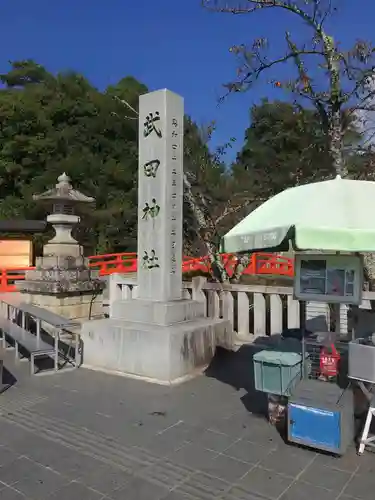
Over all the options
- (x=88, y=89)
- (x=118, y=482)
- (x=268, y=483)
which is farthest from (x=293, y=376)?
(x=88, y=89)

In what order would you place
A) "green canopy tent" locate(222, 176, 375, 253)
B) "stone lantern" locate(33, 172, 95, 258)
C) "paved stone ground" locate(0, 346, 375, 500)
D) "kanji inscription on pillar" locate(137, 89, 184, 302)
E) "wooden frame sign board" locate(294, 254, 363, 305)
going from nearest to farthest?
"paved stone ground" locate(0, 346, 375, 500)
"green canopy tent" locate(222, 176, 375, 253)
"wooden frame sign board" locate(294, 254, 363, 305)
"kanji inscription on pillar" locate(137, 89, 184, 302)
"stone lantern" locate(33, 172, 95, 258)

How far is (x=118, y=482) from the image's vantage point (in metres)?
3.44

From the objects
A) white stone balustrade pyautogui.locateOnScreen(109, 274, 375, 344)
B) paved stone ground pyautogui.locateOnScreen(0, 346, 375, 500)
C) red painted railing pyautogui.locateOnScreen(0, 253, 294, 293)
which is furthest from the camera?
red painted railing pyautogui.locateOnScreen(0, 253, 294, 293)

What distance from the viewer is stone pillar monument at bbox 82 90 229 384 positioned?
20.7ft

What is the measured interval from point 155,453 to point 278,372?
4.46ft

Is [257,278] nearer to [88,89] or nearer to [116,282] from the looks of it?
[116,282]

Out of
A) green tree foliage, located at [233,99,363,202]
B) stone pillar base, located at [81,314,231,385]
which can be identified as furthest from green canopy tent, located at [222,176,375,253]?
green tree foliage, located at [233,99,363,202]

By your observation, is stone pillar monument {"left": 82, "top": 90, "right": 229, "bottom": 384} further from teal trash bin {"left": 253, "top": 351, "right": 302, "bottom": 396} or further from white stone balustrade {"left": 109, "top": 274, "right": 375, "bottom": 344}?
teal trash bin {"left": 253, "top": 351, "right": 302, "bottom": 396}

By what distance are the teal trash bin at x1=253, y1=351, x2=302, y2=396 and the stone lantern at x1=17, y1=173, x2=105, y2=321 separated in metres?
7.26

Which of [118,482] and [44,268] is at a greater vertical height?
[44,268]

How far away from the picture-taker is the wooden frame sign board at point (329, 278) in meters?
4.09

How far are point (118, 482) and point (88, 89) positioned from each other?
27883 millimetres

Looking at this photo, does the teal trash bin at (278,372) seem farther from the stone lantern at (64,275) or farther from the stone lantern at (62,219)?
the stone lantern at (62,219)

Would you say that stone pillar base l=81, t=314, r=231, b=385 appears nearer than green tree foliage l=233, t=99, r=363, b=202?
Yes
